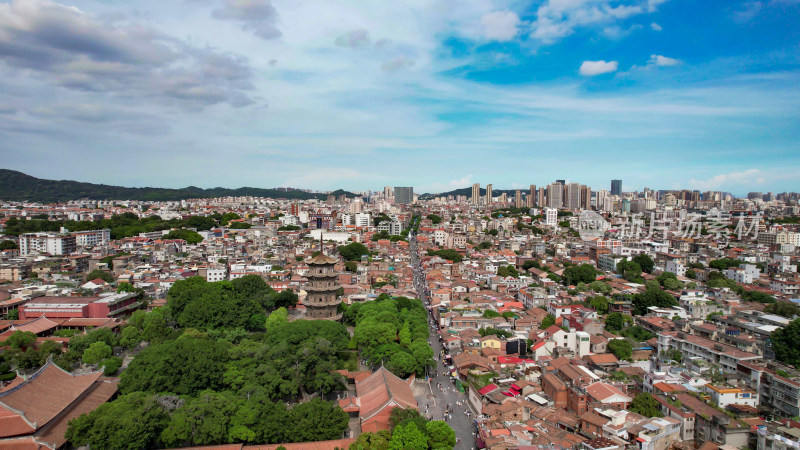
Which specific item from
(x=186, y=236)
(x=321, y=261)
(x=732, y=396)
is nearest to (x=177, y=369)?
(x=321, y=261)

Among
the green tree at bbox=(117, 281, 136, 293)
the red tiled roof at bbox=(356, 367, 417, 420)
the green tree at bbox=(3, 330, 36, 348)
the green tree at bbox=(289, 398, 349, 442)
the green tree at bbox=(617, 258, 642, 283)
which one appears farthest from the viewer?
the green tree at bbox=(617, 258, 642, 283)

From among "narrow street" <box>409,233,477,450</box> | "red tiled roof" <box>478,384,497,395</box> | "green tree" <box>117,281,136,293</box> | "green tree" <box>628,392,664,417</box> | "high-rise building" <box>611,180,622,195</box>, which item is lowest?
"narrow street" <box>409,233,477,450</box>

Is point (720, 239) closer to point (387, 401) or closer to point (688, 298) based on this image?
point (688, 298)

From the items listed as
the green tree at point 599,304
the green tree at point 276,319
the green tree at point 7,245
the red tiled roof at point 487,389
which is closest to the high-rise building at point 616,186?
the green tree at point 599,304

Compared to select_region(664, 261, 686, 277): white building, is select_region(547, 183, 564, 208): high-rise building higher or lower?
higher

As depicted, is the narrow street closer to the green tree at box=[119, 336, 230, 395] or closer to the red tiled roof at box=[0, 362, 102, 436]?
the green tree at box=[119, 336, 230, 395]

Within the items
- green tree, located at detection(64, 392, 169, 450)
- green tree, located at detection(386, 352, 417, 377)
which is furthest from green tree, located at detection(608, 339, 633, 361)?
green tree, located at detection(64, 392, 169, 450)
